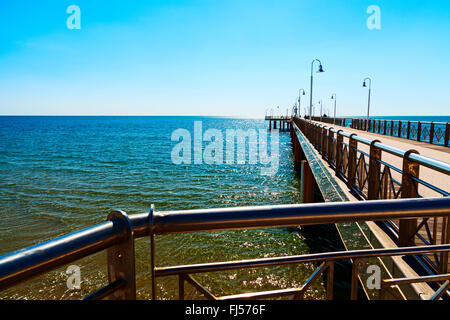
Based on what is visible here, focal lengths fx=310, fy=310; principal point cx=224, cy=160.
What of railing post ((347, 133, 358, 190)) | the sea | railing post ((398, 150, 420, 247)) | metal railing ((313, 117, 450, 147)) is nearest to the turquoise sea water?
the sea

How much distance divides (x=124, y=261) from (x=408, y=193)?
12.2ft

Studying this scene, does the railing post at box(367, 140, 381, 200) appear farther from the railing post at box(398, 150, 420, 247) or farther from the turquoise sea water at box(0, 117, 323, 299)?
the turquoise sea water at box(0, 117, 323, 299)

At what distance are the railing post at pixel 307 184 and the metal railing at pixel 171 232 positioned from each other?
36.4 ft

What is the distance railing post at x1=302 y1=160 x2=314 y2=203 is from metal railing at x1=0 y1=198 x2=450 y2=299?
11.1 m

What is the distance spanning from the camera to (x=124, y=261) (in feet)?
4.16

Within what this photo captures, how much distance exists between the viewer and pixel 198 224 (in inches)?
51.2

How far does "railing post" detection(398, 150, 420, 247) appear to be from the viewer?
367 centimetres

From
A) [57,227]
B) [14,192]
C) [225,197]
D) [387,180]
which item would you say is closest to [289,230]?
Result: [225,197]

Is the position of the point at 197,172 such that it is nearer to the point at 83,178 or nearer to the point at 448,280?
the point at 83,178

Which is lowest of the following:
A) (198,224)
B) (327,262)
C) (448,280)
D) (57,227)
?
(57,227)

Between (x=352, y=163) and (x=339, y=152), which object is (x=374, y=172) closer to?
(x=352, y=163)

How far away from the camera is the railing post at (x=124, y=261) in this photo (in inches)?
48.1

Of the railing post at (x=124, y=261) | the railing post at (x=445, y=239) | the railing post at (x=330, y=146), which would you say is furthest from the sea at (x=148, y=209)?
the railing post at (x=124, y=261)
